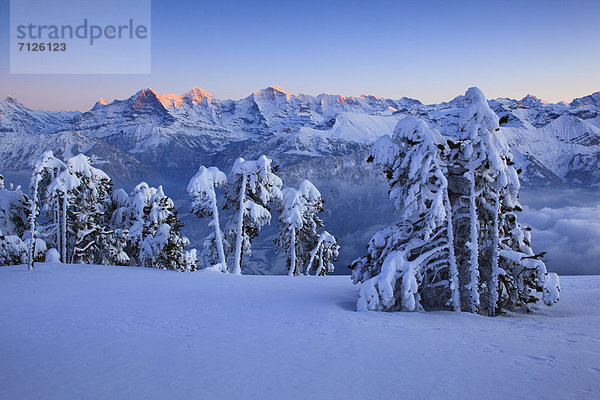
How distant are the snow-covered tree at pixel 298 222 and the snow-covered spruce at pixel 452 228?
13.5 meters

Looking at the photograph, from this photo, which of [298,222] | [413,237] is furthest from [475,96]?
[298,222]

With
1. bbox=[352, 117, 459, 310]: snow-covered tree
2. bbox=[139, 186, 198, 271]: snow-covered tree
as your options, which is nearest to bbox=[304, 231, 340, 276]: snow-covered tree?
bbox=[139, 186, 198, 271]: snow-covered tree

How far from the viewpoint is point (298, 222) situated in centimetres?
2841

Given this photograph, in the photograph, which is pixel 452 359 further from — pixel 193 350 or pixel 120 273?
pixel 120 273

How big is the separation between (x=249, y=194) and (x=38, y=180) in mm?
11877

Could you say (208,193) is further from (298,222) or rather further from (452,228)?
(452,228)

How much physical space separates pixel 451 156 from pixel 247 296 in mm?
9368

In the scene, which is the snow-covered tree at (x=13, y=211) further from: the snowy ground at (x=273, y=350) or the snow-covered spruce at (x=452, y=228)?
the snow-covered spruce at (x=452, y=228)

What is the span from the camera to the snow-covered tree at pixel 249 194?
24906 mm

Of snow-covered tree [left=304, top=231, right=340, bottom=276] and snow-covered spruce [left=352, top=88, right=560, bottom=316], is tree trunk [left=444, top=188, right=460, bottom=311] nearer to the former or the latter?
snow-covered spruce [left=352, top=88, right=560, bottom=316]

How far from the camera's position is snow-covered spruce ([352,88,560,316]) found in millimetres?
12812

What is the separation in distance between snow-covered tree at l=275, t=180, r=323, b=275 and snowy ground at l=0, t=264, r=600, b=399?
15.3 metres

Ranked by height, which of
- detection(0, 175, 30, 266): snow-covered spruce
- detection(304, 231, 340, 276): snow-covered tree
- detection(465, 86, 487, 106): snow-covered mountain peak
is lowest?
detection(304, 231, 340, 276): snow-covered tree

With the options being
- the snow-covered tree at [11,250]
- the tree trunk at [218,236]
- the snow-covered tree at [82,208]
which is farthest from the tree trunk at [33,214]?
the tree trunk at [218,236]
